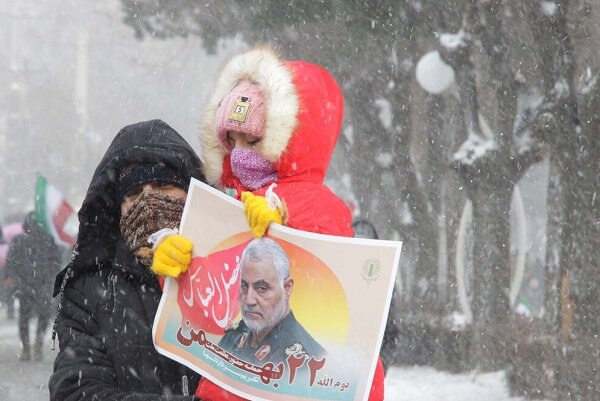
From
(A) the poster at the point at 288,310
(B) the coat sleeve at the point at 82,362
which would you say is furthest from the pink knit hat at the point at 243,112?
(B) the coat sleeve at the point at 82,362

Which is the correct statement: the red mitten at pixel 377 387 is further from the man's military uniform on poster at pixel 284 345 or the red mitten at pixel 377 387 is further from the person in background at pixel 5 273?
the person in background at pixel 5 273

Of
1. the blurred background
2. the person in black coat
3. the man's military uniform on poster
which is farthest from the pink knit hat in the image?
the blurred background

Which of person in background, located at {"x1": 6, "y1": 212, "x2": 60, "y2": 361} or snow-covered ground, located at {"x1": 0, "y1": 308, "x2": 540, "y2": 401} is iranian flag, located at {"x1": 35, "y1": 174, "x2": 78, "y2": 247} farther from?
snow-covered ground, located at {"x1": 0, "y1": 308, "x2": 540, "y2": 401}

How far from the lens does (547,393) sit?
31.8ft

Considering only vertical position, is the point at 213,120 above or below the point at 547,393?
above

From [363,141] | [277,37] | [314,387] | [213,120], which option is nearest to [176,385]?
[314,387]

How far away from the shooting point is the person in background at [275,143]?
2.36 metres

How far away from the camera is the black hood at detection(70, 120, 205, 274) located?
2.74 m

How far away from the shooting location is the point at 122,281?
270 centimetres

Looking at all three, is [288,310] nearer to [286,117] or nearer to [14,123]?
[286,117]

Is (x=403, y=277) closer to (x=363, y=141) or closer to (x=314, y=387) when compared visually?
(x=363, y=141)

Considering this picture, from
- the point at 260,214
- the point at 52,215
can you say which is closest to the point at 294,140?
the point at 260,214

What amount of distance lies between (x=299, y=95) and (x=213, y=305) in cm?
49

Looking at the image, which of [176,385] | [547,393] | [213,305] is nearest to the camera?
[213,305]
